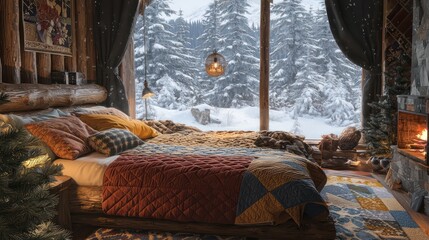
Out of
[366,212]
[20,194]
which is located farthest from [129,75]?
[20,194]

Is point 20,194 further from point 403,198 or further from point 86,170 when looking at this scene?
point 403,198

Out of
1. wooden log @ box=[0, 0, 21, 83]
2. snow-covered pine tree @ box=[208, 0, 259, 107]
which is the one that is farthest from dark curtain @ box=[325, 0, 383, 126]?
wooden log @ box=[0, 0, 21, 83]

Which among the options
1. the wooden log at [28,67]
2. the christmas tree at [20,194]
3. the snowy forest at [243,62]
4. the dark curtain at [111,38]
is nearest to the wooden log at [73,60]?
the dark curtain at [111,38]

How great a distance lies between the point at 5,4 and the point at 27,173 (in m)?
2.50

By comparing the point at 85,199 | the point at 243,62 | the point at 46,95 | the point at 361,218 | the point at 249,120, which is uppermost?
the point at 243,62

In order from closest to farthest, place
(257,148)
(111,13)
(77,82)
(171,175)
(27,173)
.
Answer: (27,173)
(171,175)
(257,148)
(77,82)
(111,13)

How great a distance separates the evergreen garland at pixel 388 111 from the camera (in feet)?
14.5

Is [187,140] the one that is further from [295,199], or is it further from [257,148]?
[295,199]

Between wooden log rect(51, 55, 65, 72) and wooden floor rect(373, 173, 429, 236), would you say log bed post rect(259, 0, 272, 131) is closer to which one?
wooden floor rect(373, 173, 429, 236)

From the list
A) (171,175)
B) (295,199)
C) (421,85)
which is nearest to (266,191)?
(295,199)

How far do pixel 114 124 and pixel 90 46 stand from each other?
76.3 inches

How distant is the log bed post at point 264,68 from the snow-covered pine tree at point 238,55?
0.39ft

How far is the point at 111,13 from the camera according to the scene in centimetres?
518

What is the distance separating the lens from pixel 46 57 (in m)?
4.15
